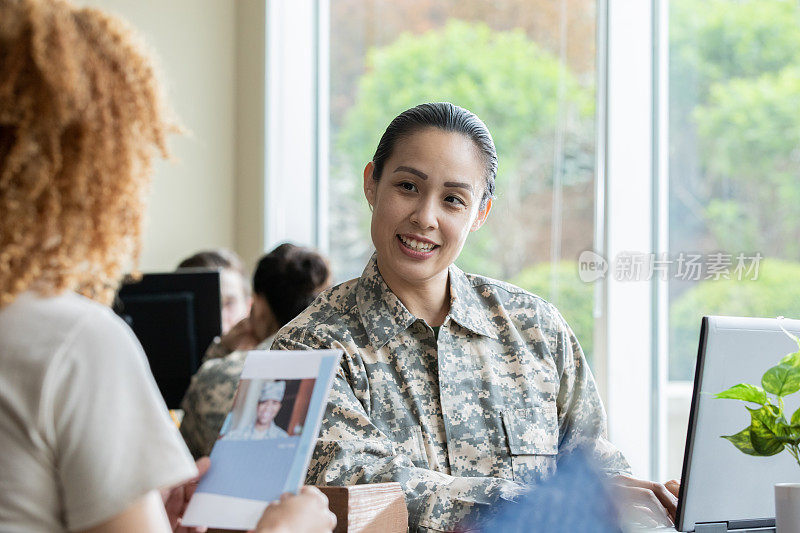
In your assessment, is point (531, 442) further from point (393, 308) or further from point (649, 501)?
point (393, 308)

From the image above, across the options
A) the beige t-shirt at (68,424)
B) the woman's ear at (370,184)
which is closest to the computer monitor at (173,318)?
the woman's ear at (370,184)

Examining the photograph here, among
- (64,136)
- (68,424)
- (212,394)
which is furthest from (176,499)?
(212,394)

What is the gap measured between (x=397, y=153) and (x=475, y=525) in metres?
0.77

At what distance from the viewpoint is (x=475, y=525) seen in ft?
5.11

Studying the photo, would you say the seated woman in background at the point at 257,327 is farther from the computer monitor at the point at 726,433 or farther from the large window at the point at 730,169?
the computer monitor at the point at 726,433

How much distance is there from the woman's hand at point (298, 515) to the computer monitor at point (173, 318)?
5.00 feet

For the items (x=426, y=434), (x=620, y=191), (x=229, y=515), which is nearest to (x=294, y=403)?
(x=229, y=515)

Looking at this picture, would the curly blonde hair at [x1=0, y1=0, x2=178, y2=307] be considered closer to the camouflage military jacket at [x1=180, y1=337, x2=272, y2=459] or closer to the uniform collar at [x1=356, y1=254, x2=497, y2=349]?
the uniform collar at [x1=356, y1=254, x2=497, y2=349]

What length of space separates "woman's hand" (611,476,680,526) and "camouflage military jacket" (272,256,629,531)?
0.16 meters

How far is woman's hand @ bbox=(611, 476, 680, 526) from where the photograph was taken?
1.61 m

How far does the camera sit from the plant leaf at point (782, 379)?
55.0 inches

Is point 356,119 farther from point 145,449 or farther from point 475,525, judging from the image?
point 145,449

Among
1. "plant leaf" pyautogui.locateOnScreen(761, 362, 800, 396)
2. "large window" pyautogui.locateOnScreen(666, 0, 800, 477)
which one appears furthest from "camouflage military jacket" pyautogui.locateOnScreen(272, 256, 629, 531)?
"large window" pyautogui.locateOnScreen(666, 0, 800, 477)

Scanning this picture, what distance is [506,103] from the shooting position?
146 inches
